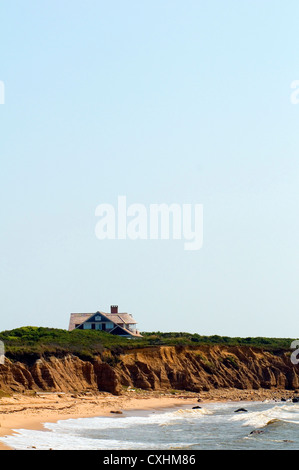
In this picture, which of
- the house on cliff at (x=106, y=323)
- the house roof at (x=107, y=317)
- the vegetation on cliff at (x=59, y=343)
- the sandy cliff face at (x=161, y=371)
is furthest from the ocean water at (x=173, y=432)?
the house roof at (x=107, y=317)

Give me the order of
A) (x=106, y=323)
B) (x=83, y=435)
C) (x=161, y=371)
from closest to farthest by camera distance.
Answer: (x=83, y=435) → (x=161, y=371) → (x=106, y=323)

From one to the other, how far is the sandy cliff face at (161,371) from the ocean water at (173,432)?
22.3 ft

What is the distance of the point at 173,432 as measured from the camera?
37250 millimetres

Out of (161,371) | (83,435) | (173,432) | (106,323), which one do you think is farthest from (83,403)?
(106,323)

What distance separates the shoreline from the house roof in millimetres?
24672

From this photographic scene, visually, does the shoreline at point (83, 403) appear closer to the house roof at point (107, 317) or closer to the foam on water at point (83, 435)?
the foam on water at point (83, 435)

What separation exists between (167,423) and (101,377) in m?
12.1

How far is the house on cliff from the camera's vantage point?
80.6 m

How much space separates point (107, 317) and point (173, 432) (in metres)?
46.0

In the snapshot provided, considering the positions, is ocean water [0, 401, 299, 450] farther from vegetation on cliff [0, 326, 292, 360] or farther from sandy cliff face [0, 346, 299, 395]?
vegetation on cliff [0, 326, 292, 360]

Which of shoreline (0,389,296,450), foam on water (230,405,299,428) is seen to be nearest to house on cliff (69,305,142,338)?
shoreline (0,389,296,450)

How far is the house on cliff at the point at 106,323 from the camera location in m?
80.6

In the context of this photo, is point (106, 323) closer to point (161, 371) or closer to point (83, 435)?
point (161, 371)
